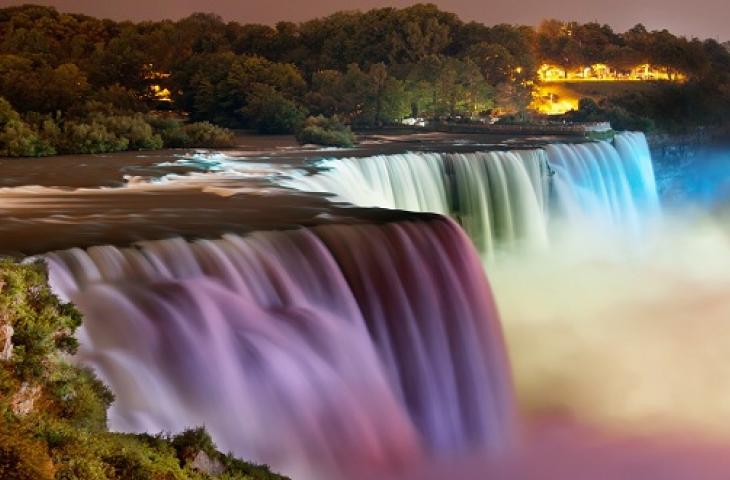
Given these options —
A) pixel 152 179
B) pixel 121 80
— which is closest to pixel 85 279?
pixel 152 179

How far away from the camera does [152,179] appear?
20.1 meters

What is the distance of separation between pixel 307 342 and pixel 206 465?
3.49 meters

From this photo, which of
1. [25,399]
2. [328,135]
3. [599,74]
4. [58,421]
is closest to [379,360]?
[58,421]

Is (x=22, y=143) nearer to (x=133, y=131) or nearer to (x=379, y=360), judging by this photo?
(x=133, y=131)

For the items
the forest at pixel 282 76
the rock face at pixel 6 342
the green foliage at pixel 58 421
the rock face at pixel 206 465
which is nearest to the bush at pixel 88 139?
the forest at pixel 282 76

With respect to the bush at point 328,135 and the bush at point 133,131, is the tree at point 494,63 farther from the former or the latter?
the bush at point 133,131

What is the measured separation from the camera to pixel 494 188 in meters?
24.1

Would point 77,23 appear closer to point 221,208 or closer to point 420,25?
point 420,25

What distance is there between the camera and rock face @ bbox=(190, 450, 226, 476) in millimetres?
7614

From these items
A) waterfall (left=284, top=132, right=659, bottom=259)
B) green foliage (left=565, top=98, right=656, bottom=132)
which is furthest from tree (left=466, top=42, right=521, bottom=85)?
waterfall (left=284, top=132, right=659, bottom=259)

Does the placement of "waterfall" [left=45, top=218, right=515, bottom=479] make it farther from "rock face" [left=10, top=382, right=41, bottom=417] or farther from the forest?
the forest

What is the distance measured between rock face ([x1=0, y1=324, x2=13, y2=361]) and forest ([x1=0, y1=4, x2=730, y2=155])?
1888 cm

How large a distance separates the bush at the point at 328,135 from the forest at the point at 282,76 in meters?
2.21

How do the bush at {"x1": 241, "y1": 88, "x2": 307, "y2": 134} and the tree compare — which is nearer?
the bush at {"x1": 241, "y1": 88, "x2": 307, "y2": 134}
